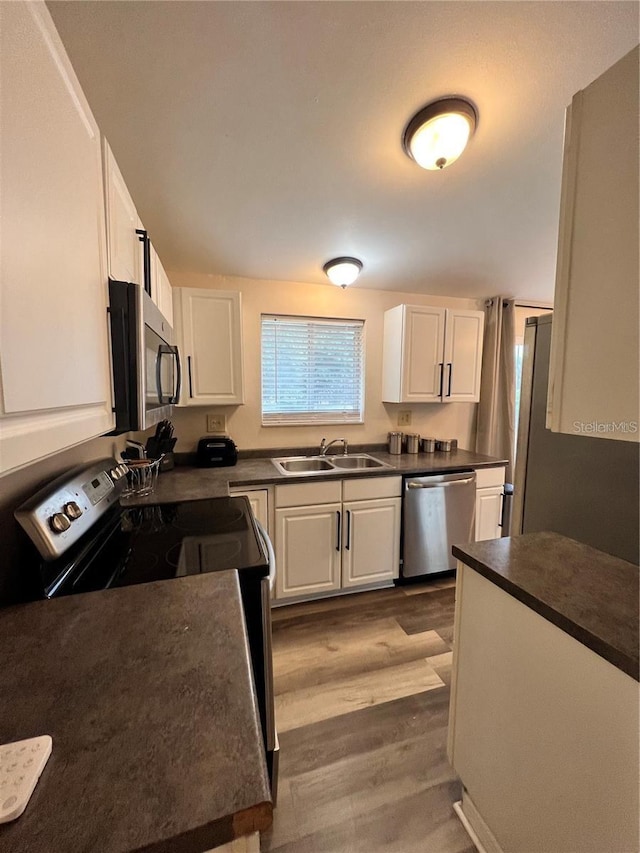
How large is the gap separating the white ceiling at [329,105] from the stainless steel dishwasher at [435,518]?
5.35 ft

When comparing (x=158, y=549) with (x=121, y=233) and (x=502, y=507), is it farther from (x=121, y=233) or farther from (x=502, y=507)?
(x=502, y=507)

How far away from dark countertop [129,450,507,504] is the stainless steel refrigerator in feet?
2.93

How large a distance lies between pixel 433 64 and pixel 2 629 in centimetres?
197

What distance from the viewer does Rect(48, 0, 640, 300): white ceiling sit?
958 mm

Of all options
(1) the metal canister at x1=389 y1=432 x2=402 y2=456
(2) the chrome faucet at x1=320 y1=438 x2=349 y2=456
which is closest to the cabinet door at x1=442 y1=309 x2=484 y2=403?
(1) the metal canister at x1=389 y1=432 x2=402 y2=456

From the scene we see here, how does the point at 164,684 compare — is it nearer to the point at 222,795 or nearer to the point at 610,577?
the point at 222,795

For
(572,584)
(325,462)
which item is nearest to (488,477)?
(325,462)

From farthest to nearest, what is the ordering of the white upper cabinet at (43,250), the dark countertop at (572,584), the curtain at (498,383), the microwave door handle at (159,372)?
the curtain at (498,383) < the microwave door handle at (159,372) < the dark countertop at (572,584) < the white upper cabinet at (43,250)

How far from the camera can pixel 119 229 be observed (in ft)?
3.59

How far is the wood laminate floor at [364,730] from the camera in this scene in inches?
43.8

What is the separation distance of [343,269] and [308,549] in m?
1.91

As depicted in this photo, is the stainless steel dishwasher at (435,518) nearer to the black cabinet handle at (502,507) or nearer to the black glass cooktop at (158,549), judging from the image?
the black cabinet handle at (502,507)

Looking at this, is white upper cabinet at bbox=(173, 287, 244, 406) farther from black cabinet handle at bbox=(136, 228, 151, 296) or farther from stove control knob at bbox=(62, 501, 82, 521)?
stove control knob at bbox=(62, 501, 82, 521)

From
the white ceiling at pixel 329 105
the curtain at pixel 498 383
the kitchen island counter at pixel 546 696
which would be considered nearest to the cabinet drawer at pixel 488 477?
the curtain at pixel 498 383
